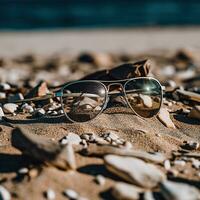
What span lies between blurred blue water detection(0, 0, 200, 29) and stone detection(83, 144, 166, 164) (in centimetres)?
1299

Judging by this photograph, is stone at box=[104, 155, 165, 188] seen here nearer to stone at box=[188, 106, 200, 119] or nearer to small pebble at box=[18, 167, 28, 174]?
small pebble at box=[18, 167, 28, 174]

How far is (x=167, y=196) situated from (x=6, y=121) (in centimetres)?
138

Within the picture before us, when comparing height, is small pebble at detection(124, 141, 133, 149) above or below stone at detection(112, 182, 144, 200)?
above

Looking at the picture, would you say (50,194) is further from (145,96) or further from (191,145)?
(145,96)

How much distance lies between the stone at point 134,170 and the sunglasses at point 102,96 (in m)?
0.72

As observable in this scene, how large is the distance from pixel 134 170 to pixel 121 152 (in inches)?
7.8

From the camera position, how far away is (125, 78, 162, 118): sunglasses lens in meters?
3.50

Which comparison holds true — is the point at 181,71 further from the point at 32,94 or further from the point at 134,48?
the point at 32,94

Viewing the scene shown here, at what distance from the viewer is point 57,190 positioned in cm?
261

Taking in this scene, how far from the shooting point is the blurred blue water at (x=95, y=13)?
16250 millimetres

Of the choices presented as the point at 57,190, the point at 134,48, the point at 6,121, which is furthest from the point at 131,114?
the point at 134,48

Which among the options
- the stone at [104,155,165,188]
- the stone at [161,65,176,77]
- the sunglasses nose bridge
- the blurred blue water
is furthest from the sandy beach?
the blurred blue water

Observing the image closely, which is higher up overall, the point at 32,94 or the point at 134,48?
the point at 32,94

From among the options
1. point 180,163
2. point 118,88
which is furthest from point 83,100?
point 180,163
